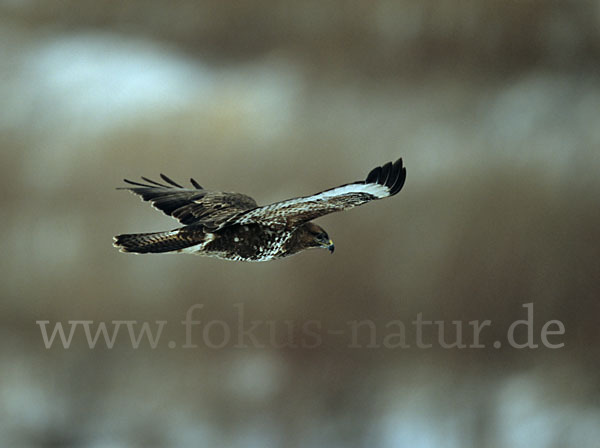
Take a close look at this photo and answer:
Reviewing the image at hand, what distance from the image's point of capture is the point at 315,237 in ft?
5.18

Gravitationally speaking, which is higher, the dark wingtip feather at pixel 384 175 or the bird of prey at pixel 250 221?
the dark wingtip feather at pixel 384 175

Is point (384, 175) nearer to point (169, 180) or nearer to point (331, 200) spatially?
point (331, 200)

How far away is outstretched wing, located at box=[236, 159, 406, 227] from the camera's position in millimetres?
1446

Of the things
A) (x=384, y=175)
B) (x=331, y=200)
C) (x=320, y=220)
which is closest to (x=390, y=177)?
(x=384, y=175)

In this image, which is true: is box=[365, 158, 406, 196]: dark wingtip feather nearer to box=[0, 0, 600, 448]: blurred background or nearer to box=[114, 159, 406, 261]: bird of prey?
box=[114, 159, 406, 261]: bird of prey

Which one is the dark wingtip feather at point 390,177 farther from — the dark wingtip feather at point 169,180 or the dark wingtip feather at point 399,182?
the dark wingtip feather at point 169,180

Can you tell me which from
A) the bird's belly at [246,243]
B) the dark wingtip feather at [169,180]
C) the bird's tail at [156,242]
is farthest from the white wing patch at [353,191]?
the dark wingtip feather at [169,180]

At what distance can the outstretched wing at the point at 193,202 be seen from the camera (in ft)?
5.11

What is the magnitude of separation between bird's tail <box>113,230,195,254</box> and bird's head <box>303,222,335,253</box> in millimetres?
224

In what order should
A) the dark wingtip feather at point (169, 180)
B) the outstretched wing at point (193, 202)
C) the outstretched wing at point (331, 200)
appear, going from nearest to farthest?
the outstretched wing at point (331, 200)
the outstretched wing at point (193, 202)
the dark wingtip feather at point (169, 180)

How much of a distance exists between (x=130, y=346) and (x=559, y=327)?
972mm

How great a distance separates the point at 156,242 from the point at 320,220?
1.23 feet

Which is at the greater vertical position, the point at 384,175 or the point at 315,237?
the point at 384,175

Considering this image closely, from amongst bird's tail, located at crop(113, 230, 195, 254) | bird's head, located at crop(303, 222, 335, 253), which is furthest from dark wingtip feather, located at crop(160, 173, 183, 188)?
bird's head, located at crop(303, 222, 335, 253)
